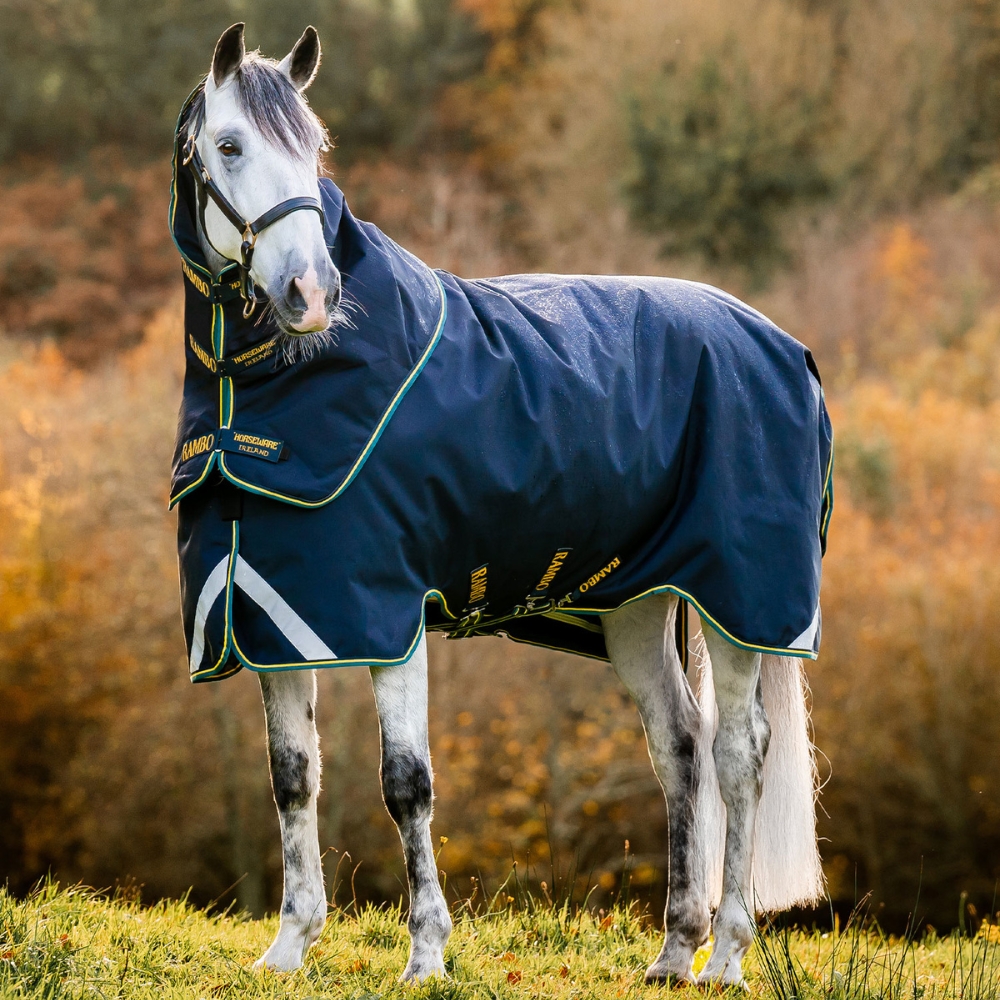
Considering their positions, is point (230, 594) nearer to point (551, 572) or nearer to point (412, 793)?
point (412, 793)

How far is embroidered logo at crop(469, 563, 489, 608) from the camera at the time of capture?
12.9 feet

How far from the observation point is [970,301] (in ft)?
69.7

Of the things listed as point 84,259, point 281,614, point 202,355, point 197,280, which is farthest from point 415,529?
point 84,259

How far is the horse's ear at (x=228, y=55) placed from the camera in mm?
3562

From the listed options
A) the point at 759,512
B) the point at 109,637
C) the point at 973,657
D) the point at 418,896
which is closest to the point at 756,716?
the point at 759,512

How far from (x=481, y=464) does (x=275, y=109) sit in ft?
3.82

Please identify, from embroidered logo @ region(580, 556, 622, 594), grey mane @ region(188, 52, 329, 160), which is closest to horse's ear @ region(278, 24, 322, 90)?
grey mane @ region(188, 52, 329, 160)

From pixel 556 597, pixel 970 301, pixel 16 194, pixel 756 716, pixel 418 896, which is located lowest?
pixel 418 896

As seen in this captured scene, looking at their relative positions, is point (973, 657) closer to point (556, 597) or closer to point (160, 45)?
point (556, 597)

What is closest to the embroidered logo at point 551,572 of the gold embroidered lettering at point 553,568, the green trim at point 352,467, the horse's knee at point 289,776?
the gold embroidered lettering at point 553,568

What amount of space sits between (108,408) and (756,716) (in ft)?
48.3

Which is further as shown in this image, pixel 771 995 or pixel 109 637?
pixel 109 637

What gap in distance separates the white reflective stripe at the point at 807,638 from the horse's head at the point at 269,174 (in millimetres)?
1946

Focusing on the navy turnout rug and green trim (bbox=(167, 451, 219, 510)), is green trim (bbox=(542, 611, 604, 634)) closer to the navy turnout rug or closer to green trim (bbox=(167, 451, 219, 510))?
the navy turnout rug
